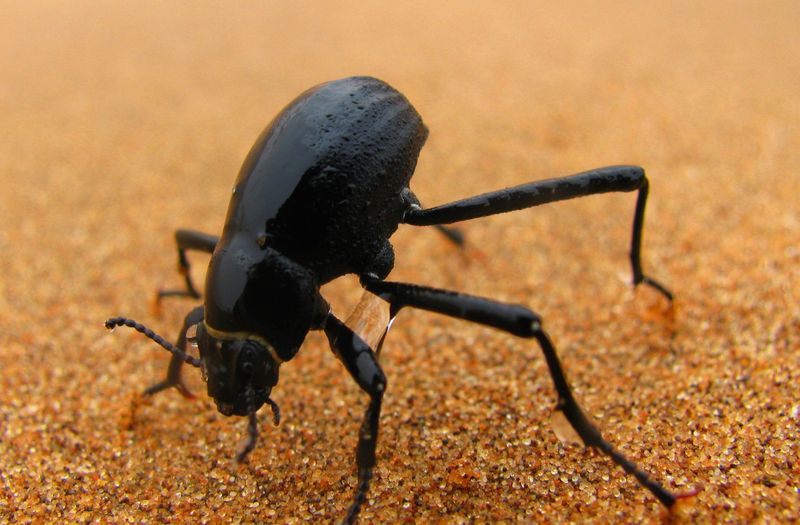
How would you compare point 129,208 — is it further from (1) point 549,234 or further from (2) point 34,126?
(1) point 549,234

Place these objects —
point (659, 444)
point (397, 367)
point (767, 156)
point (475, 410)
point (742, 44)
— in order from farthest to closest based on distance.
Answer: point (742, 44) → point (767, 156) → point (397, 367) → point (475, 410) → point (659, 444)

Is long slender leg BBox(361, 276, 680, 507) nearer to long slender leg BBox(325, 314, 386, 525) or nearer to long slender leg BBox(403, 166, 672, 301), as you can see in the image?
long slender leg BBox(325, 314, 386, 525)

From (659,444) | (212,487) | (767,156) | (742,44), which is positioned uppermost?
(742,44)

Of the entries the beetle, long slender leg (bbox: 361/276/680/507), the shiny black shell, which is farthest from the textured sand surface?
the shiny black shell


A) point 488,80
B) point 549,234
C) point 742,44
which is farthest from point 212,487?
point 742,44

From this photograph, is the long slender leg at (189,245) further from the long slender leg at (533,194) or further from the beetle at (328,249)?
the long slender leg at (533,194)

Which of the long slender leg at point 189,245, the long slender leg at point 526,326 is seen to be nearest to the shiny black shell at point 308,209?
the long slender leg at point 526,326

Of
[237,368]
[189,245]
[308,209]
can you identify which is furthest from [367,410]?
[189,245]
